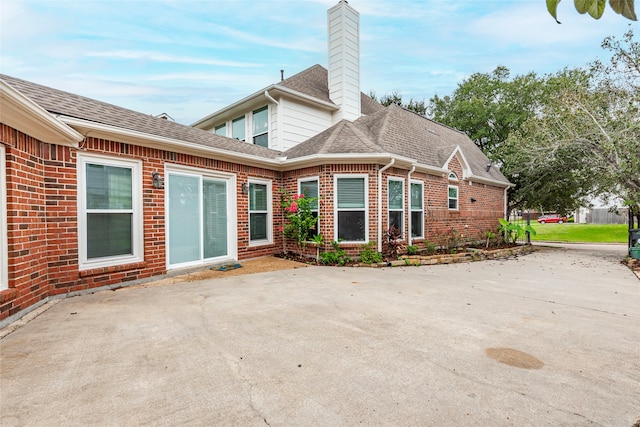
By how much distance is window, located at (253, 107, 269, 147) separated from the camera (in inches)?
433

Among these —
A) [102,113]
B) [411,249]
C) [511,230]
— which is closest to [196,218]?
[102,113]

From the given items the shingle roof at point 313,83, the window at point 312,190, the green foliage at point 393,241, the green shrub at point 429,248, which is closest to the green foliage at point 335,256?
the window at point 312,190

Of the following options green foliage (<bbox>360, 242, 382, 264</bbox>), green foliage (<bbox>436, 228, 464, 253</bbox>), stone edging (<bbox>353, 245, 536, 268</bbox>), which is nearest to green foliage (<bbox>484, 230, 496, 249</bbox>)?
stone edging (<bbox>353, 245, 536, 268</bbox>)

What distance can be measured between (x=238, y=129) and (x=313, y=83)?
11.8 feet

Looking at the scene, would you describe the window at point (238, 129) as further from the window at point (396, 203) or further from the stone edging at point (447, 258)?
the stone edging at point (447, 258)

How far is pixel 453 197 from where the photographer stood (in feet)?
38.6

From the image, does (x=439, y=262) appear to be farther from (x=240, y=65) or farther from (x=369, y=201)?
(x=240, y=65)

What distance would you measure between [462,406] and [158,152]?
21.4 ft

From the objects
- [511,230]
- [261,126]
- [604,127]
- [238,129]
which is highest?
[238,129]

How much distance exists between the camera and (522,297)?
16.9 ft

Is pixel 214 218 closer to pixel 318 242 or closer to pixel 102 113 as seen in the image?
pixel 318 242

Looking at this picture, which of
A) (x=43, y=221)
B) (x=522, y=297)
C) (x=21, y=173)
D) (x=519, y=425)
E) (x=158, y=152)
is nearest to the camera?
(x=519, y=425)

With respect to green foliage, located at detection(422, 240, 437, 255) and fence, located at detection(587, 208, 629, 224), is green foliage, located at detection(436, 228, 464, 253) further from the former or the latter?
fence, located at detection(587, 208, 629, 224)

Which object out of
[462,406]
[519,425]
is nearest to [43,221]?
[462,406]
